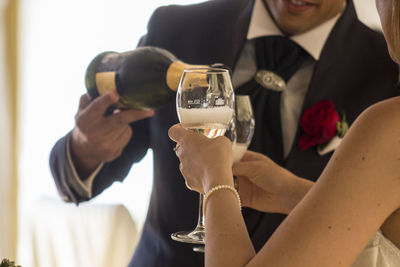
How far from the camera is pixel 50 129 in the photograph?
12.4 feet

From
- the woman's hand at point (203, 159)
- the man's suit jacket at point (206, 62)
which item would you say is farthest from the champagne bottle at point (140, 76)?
the woman's hand at point (203, 159)

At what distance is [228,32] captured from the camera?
207cm

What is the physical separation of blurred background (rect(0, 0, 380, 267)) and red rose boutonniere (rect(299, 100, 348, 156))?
1.86 meters

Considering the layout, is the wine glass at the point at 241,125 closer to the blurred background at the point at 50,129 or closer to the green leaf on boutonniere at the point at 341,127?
the green leaf on boutonniere at the point at 341,127

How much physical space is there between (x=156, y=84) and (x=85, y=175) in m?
0.48

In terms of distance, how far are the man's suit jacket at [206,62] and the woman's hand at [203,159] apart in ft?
2.41

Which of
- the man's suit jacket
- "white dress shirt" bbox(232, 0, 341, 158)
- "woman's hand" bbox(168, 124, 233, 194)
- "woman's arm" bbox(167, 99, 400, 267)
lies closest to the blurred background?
the man's suit jacket

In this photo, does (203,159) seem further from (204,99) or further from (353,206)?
(353,206)

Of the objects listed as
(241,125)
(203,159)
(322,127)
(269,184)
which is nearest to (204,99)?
(203,159)

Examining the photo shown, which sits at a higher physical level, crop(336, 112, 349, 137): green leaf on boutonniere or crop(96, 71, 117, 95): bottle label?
crop(96, 71, 117, 95): bottle label

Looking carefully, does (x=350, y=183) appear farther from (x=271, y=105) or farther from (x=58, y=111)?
(x=58, y=111)

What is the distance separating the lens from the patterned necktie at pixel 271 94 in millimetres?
1926

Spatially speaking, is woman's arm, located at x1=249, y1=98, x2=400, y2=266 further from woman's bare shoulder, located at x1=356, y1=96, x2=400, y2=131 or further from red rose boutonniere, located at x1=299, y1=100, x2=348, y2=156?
red rose boutonniere, located at x1=299, y1=100, x2=348, y2=156

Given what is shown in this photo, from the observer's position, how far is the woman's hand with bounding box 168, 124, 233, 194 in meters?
1.14
